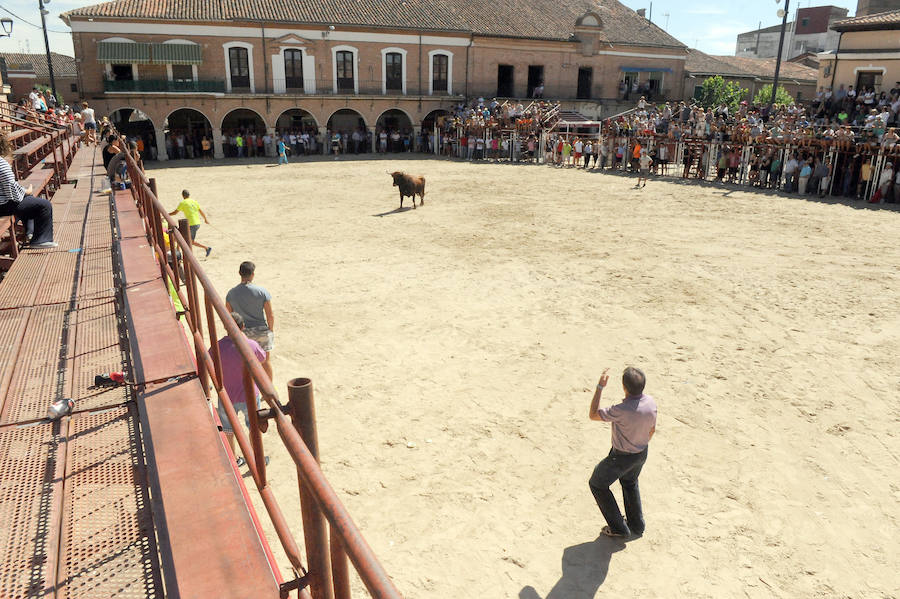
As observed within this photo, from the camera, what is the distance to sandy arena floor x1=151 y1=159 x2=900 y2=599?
15.8ft

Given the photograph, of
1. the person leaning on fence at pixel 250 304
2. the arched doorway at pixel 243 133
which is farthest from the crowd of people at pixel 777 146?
the person leaning on fence at pixel 250 304

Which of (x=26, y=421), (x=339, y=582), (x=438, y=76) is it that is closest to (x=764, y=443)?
(x=339, y=582)

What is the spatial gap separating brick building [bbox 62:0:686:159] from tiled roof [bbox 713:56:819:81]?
995 centimetres

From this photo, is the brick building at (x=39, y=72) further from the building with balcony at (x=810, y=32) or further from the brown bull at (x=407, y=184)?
the building with balcony at (x=810, y=32)

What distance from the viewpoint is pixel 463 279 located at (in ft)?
38.1

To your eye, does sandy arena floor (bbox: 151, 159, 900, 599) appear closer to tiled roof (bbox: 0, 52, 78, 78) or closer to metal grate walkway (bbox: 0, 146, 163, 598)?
metal grate walkway (bbox: 0, 146, 163, 598)

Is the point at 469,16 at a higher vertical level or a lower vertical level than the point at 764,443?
higher

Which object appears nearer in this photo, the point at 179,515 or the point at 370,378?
the point at 179,515

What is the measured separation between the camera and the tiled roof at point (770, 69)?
163 ft

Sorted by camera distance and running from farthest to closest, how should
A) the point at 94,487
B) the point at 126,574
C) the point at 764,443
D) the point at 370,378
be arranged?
the point at 370,378
the point at 764,443
the point at 94,487
the point at 126,574

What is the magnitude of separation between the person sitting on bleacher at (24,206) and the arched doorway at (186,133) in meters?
29.9

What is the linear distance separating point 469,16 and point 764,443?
1533 inches

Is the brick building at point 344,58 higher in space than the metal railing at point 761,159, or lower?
higher

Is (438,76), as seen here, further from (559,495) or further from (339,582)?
(339,582)
